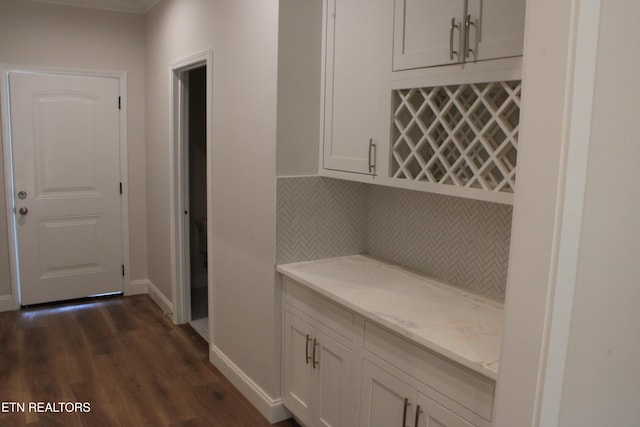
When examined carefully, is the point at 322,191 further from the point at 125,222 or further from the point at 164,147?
the point at 125,222

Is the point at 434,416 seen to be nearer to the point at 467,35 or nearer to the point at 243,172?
the point at 467,35

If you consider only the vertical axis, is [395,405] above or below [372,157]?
below

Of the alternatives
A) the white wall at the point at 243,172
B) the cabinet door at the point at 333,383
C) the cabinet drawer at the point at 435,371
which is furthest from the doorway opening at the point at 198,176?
the cabinet drawer at the point at 435,371

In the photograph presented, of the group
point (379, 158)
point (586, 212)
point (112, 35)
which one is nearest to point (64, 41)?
point (112, 35)

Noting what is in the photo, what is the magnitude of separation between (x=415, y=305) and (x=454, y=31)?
1.07 meters

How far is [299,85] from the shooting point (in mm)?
2623

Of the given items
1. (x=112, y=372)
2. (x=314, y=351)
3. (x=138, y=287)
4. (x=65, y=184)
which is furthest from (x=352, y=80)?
(x=138, y=287)

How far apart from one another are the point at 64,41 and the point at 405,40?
3.34 meters

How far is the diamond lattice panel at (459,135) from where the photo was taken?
Answer: 5.78 ft

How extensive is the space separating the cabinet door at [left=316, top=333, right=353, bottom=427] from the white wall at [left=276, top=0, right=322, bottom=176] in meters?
0.90

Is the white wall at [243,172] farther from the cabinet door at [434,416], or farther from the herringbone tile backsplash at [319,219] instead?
the cabinet door at [434,416]

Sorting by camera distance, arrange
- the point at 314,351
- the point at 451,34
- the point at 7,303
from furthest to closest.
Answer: the point at 7,303 → the point at 314,351 → the point at 451,34

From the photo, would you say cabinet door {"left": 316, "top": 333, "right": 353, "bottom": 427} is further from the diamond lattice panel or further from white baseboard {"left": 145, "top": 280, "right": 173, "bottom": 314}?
white baseboard {"left": 145, "top": 280, "right": 173, "bottom": 314}

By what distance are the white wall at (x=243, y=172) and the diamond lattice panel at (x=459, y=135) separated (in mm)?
731
